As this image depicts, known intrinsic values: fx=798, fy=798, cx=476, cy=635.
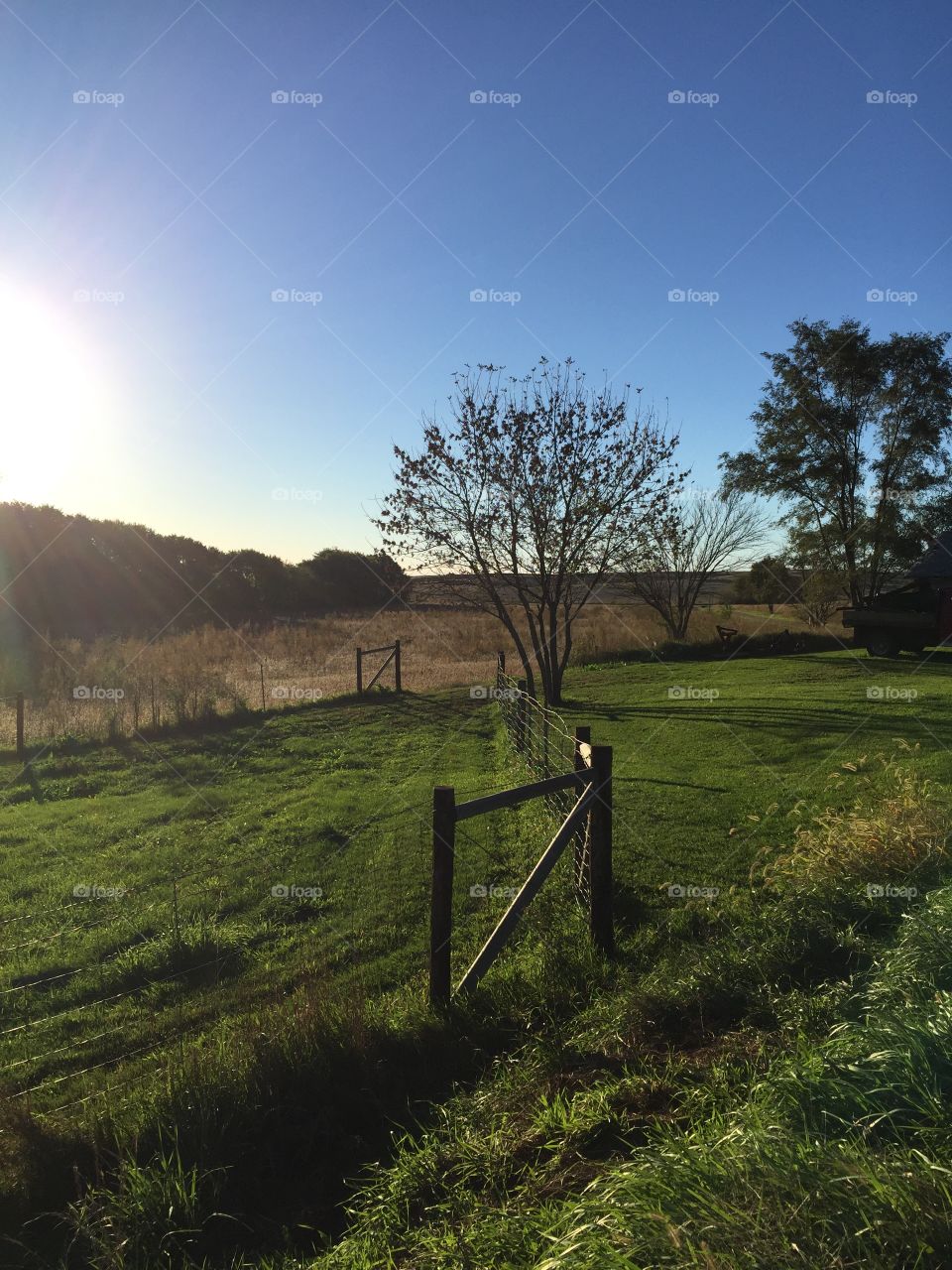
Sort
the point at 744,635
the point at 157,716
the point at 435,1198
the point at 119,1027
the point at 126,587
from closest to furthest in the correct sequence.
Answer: the point at 435,1198 < the point at 119,1027 < the point at 157,716 < the point at 744,635 < the point at 126,587

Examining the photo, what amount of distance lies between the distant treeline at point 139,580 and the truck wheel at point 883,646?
86.9 feet

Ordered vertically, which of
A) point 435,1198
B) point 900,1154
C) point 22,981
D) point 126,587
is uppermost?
point 126,587

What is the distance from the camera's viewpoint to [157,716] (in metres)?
17.7

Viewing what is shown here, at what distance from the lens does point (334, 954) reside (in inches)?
248

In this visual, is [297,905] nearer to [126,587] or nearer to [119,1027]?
[119,1027]

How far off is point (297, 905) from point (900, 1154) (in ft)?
20.0

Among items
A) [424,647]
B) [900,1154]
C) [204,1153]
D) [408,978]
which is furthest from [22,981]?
[424,647]

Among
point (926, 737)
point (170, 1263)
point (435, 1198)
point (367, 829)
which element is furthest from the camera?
point (926, 737)
